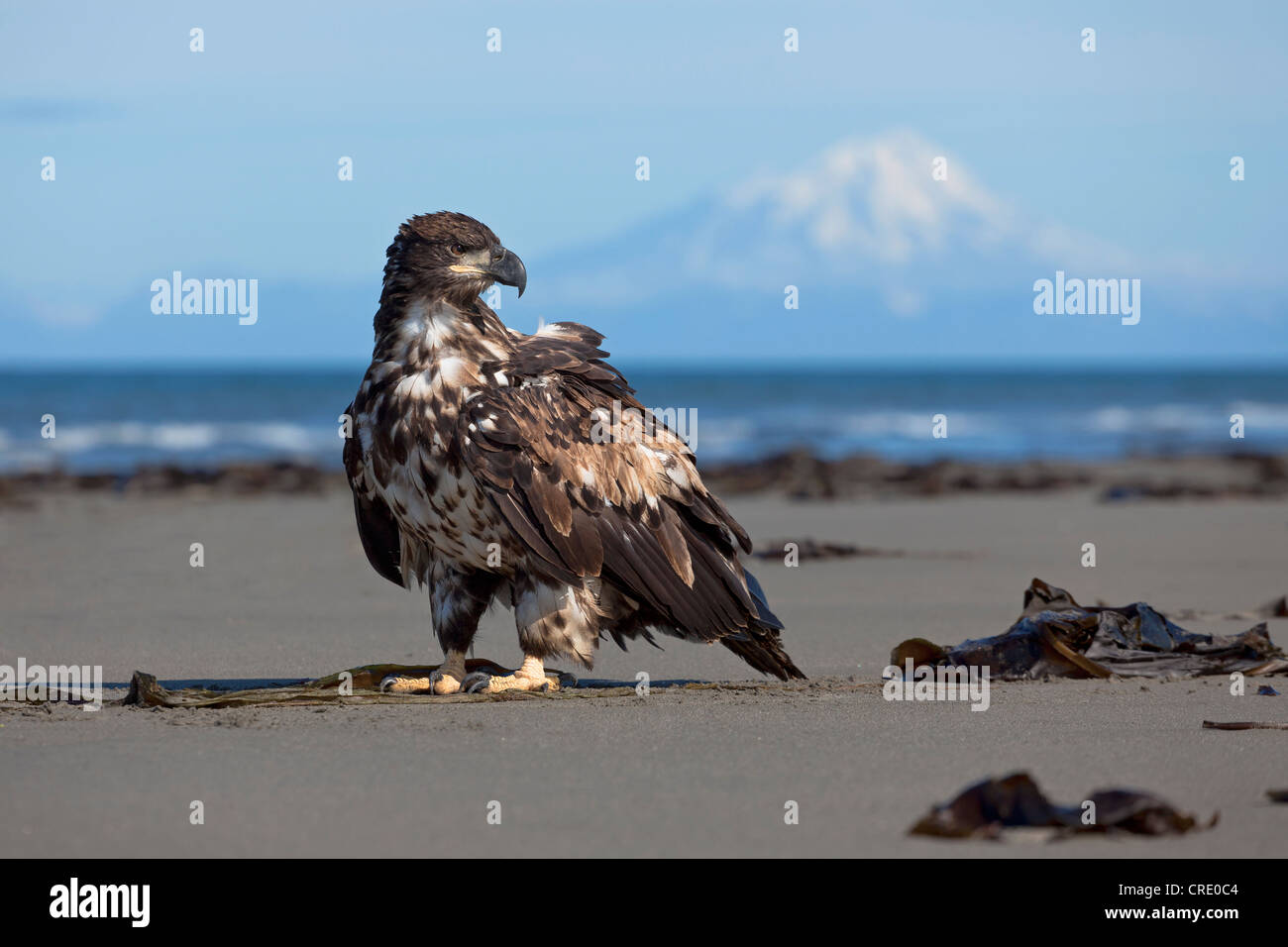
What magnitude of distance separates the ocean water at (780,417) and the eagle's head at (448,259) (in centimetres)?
762

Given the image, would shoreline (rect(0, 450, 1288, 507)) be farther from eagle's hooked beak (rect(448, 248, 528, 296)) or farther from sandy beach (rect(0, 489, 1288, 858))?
eagle's hooked beak (rect(448, 248, 528, 296))

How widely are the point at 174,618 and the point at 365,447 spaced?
3.09 metres

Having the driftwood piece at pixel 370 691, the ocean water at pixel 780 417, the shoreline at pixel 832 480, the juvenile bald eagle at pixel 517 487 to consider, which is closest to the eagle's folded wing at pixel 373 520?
the juvenile bald eagle at pixel 517 487

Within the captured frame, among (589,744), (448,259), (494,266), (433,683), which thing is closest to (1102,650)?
(589,744)

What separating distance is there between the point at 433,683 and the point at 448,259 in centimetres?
169

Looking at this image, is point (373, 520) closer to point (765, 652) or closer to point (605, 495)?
point (605, 495)

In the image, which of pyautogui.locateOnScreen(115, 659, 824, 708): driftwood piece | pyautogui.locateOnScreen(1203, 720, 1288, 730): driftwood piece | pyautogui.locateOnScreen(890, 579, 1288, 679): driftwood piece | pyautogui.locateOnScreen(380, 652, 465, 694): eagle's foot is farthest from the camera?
pyautogui.locateOnScreen(890, 579, 1288, 679): driftwood piece

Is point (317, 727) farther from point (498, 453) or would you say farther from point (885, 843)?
point (885, 843)

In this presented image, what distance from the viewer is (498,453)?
19.6 feet

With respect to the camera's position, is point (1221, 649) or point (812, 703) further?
point (1221, 649)

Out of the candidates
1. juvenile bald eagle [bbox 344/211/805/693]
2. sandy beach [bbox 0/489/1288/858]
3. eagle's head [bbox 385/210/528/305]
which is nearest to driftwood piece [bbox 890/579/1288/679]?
sandy beach [bbox 0/489/1288/858]

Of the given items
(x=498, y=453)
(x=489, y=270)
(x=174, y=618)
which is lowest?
(x=174, y=618)

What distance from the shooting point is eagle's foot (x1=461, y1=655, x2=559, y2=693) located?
636 centimetres
